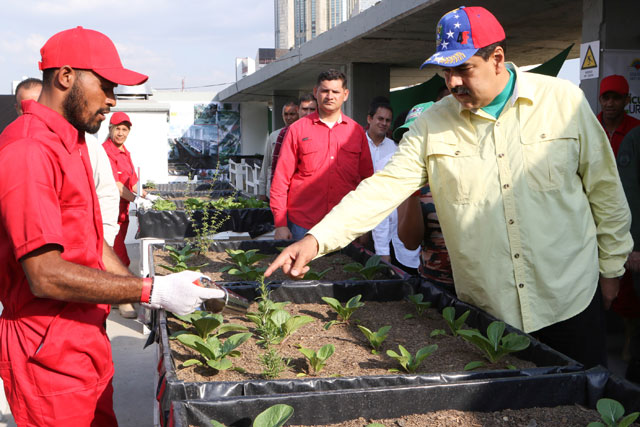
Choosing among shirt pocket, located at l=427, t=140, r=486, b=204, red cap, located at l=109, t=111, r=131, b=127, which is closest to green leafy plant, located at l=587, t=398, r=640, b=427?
shirt pocket, located at l=427, t=140, r=486, b=204

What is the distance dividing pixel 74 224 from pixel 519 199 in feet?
4.70

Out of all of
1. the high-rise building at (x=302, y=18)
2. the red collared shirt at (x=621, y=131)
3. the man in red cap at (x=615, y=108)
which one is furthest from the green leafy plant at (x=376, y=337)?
the high-rise building at (x=302, y=18)

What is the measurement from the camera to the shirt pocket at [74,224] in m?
1.76

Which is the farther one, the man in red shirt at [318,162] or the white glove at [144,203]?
the white glove at [144,203]

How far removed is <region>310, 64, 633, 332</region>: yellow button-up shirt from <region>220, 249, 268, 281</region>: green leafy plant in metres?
1.11

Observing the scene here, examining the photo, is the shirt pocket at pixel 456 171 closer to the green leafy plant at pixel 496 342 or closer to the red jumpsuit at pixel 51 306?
the green leafy plant at pixel 496 342

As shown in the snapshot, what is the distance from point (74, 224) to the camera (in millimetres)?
1775

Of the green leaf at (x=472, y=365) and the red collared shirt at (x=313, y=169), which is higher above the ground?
the red collared shirt at (x=313, y=169)

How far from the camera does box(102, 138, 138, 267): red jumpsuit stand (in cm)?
555

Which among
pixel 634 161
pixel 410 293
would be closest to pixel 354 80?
pixel 634 161

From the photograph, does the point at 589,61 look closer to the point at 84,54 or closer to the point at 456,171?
the point at 456,171

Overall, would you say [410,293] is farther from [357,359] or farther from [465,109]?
[465,109]

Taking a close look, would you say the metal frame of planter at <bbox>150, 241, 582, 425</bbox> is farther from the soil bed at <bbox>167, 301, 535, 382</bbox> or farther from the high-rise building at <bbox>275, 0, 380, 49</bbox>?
the high-rise building at <bbox>275, 0, 380, 49</bbox>

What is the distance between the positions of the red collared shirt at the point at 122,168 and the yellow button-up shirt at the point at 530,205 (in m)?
4.04
